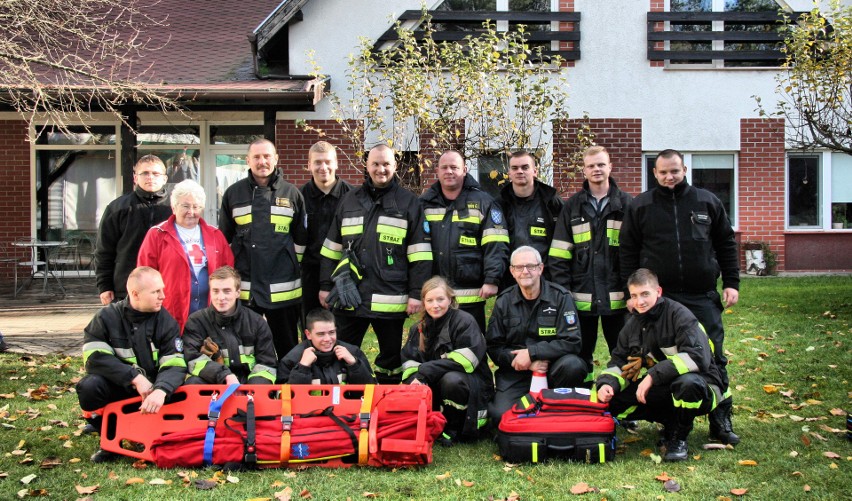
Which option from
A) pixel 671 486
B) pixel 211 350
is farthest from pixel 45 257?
pixel 671 486

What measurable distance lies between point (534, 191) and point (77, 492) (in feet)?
12.4

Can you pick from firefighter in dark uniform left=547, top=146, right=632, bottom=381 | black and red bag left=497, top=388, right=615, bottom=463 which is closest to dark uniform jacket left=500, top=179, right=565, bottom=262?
firefighter in dark uniform left=547, top=146, right=632, bottom=381

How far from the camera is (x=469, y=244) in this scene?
6.04 m

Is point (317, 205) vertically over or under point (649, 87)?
under

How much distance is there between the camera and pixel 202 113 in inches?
553

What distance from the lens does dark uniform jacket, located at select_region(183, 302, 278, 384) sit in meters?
5.40

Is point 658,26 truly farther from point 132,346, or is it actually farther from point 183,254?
point 132,346

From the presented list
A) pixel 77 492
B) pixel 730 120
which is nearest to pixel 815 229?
pixel 730 120

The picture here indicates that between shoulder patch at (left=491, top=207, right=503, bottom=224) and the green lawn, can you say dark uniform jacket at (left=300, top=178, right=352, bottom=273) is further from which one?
the green lawn

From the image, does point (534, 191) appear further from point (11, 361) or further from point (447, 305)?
point (11, 361)

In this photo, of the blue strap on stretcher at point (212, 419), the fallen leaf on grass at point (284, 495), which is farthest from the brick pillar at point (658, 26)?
the fallen leaf on grass at point (284, 495)

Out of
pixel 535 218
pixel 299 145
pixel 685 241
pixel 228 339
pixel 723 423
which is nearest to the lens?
pixel 723 423

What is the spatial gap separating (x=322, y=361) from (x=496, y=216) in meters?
1.70

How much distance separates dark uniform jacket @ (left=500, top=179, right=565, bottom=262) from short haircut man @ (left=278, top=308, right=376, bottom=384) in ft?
5.21
